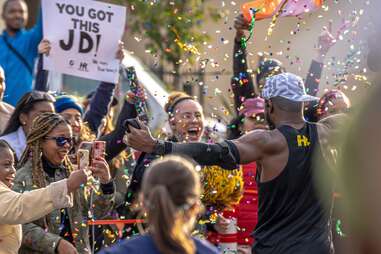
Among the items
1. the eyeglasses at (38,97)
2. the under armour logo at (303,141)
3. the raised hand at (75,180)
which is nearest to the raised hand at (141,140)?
the raised hand at (75,180)

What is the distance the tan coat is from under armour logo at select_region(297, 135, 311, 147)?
65.8 inches

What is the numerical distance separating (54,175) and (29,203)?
32.7 inches

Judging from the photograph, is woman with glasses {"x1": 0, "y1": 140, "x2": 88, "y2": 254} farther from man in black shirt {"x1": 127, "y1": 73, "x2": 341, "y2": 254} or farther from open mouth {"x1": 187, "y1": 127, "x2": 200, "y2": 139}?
open mouth {"x1": 187, "y1": 127, "x2": 200, "y2": 139}

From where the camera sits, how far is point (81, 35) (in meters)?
10.9

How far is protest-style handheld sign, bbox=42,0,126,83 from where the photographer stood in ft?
35.6

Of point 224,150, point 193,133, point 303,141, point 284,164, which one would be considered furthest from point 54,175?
point 303,141

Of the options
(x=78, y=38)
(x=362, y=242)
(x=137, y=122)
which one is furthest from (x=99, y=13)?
(x=362, y=242)

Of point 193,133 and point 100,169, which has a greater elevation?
point 193,133

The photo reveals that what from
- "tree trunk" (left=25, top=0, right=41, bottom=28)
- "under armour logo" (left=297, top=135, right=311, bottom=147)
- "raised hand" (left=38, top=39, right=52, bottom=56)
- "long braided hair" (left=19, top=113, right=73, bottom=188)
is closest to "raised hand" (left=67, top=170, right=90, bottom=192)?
"long braided hair" (left=19, top=113, right=73, bottom=188)

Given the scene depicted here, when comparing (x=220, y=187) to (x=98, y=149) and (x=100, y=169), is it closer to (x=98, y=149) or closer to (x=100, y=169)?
(x=100, y=169)

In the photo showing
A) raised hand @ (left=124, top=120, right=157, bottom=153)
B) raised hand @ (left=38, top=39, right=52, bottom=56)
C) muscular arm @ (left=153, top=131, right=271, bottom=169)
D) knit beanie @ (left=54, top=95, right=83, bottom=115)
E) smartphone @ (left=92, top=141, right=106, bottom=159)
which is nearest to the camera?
raised hand @ (left=124, top=120, right=157, bottom=153)

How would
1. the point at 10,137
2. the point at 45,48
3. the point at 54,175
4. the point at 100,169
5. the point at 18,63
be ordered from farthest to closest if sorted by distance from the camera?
the point at 18,63, the point at 45,48, the point at 10,137, the point at 54,175, the point at 100,169

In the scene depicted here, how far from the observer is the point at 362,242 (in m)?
6.09

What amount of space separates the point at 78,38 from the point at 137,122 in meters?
3.27
